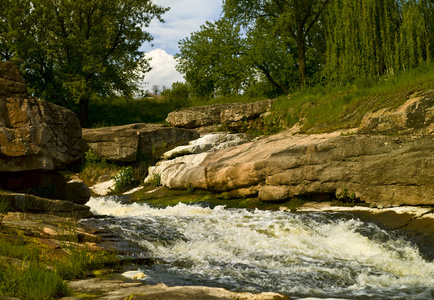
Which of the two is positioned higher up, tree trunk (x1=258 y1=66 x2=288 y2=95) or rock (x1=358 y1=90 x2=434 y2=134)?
tree trunk (x1=258 y1=66 x2=288 y2=95)

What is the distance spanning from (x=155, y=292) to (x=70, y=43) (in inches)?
1116

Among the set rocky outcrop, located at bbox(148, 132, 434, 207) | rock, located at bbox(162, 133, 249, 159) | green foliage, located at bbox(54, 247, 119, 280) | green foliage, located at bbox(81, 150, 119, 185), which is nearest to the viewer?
green foliage, located at bbox(54, 247, 119, 280)

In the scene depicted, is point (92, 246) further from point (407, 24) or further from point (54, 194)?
point (407, 24)

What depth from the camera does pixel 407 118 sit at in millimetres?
12062

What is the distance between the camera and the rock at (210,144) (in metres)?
19.3

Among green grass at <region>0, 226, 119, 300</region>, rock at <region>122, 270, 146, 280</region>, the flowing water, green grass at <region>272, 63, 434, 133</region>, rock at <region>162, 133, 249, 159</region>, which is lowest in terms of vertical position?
the flowing water

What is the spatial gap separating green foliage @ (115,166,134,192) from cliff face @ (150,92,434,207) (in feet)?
14.2

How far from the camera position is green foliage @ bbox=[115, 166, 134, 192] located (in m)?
18.4

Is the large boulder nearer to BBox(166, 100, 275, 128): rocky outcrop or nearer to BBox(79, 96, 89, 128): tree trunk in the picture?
BBox(166, 100, 275, 128): rocky outcrop

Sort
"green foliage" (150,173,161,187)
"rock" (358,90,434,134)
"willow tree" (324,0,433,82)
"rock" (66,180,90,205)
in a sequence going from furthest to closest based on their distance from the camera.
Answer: "willow tree" (324,0,433,82) < "green foliage" (150,173,161,187) < "rock" (66,180,90,205) < "rock" (358,90,434,134)

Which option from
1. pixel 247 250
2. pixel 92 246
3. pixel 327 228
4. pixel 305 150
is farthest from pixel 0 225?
pixel 305 150

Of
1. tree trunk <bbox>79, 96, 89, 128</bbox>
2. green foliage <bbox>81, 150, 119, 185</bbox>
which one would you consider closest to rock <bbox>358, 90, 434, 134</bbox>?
green foliage <bbox>81, 150, 119, 185</bbox>

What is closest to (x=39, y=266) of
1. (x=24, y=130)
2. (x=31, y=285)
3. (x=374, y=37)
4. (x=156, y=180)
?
(x=31, y=285)

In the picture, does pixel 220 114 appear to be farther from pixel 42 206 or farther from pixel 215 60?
pixel 42 206
